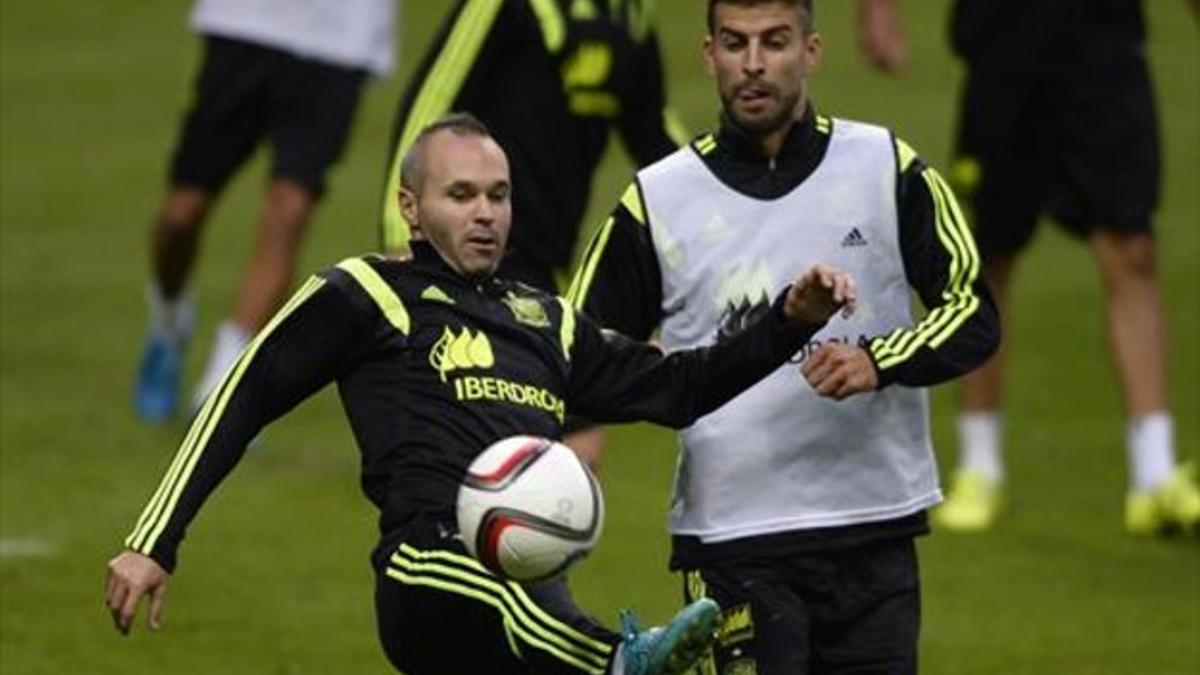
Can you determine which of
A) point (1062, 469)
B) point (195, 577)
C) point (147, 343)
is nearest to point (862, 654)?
point (195, 577)

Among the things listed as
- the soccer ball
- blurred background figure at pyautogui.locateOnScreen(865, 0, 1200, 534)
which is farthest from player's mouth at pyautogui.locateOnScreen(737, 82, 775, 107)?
blurred background figure at pyautogui.locateOnScreen(865, 0, 1200, 534)

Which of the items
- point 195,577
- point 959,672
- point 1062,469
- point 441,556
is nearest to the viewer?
point 441,556

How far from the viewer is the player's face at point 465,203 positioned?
892cm

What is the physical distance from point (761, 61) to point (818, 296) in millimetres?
747

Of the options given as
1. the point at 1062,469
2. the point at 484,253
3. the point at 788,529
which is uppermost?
the point at 484,253

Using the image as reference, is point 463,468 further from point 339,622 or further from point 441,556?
point 339,622

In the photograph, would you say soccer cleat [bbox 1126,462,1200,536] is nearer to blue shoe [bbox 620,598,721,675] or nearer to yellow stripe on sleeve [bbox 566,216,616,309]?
yellow stripe on sleeve [bbox 566,216,616,309]

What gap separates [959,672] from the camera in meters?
11.8

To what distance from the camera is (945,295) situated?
30.5ft

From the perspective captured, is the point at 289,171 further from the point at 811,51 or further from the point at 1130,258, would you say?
the point at 811,51

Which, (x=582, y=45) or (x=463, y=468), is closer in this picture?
(x=463, y=468)

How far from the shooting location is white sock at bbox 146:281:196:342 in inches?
641

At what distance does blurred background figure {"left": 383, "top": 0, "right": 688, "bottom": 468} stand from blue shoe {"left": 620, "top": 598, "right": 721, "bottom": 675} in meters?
3.32

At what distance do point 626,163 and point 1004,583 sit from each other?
379 inches
